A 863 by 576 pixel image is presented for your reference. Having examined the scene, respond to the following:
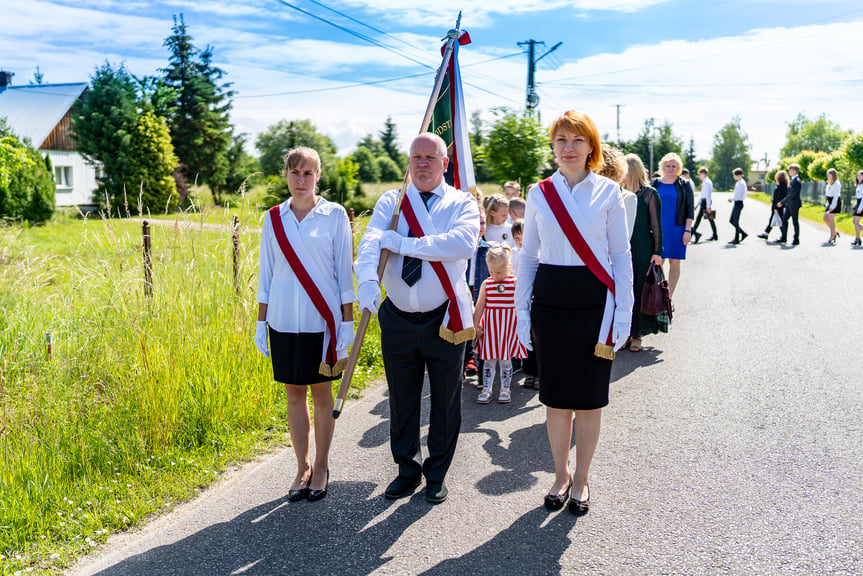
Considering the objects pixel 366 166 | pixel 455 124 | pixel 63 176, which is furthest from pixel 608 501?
pixel 366 166

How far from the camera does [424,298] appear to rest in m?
3.84

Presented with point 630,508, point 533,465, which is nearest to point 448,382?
point 533,465

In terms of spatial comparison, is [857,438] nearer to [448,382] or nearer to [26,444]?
[448,382]

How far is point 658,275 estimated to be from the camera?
720 cm

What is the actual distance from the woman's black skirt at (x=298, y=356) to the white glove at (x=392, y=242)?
0.64 metres

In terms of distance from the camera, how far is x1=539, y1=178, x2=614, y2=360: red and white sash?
3.60 metres

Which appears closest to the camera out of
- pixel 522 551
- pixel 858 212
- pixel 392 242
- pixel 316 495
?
pixel 522 551

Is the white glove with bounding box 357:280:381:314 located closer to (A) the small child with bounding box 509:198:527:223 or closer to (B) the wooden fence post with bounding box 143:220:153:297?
(B) the wooden fence post with bounding box 143:220:153:297

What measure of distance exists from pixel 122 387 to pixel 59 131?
46308 millimetres

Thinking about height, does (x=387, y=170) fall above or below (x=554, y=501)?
above

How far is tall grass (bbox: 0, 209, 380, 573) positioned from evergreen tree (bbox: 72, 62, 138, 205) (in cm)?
3222

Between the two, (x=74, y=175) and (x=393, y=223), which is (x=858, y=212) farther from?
(x=74, y=175)

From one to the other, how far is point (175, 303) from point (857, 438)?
5.32m

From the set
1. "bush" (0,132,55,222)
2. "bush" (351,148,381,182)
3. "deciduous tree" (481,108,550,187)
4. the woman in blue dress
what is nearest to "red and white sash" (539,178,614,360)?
the woman in blue dress
